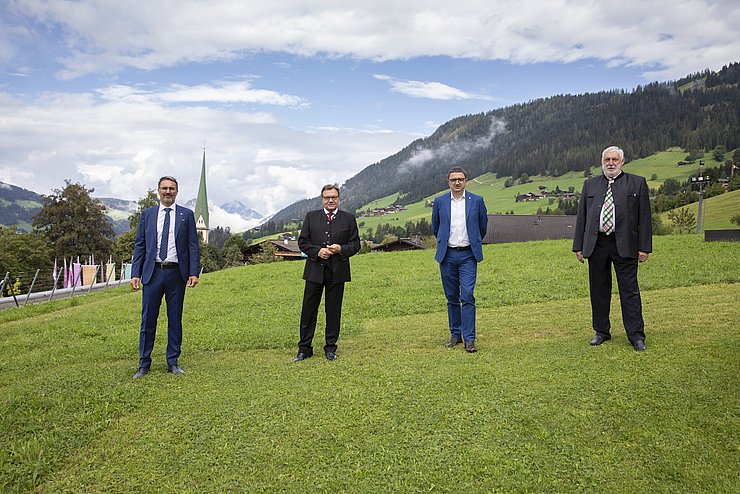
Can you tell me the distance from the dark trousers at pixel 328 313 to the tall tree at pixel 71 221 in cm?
6639

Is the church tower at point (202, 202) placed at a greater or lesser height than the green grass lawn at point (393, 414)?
greater

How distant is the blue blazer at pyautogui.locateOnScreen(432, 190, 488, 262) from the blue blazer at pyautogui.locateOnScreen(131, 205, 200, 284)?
11.9ft

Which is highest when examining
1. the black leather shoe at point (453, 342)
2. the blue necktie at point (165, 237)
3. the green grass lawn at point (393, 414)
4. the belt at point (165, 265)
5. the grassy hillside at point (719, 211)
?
the grassy hillside at point (719, 211)

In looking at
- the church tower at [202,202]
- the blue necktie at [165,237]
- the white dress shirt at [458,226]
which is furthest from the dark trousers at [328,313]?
the church tower at [202,202]

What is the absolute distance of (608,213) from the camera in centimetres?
752

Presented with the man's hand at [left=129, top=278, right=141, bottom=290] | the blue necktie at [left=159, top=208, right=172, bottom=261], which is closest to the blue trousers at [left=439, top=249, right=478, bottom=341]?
the blue necktie at [left=159, top=208, right=172, bottom=261]

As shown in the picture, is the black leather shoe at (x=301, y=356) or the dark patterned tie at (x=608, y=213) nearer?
the dark patterned tie at (x=608, y=213)

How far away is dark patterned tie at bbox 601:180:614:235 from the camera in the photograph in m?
7.49

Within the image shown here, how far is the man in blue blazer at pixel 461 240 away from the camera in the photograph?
8094mm

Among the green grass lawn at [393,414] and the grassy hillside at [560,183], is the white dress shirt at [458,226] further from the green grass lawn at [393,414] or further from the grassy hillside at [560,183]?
the grassy hillside at [560,183]

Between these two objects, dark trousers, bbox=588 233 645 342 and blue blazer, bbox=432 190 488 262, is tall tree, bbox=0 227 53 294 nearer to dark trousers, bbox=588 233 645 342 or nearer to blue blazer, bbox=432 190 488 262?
blue blazer, bbox=432 190 488 262

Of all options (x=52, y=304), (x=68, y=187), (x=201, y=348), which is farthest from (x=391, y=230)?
(x=201, y=348)

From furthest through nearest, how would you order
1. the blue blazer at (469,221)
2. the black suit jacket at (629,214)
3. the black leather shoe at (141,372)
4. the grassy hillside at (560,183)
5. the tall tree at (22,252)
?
the grassy hillside at (560,183) → the tall tree at (22,252) → the blue blazer at (469,221) → the black suit jacket at (629,214) → the black leather shoe at (141,372)

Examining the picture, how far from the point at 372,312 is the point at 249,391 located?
24.4 feet
